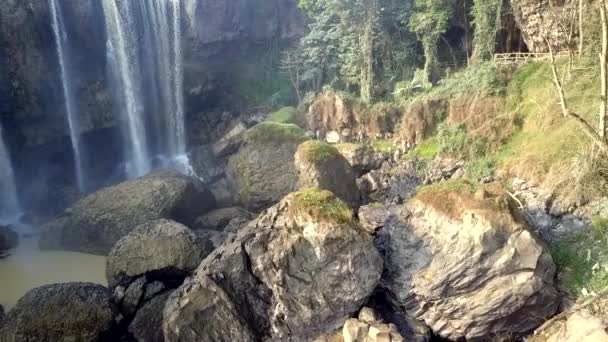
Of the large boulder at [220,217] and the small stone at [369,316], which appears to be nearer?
the small stone at [369,316]

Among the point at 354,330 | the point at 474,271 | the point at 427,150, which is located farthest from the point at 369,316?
the point at 427,150

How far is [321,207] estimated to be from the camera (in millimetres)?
9594

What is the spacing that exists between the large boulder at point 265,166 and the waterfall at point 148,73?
28.5 feet

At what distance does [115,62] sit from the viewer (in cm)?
2483

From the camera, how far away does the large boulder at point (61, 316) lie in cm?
997

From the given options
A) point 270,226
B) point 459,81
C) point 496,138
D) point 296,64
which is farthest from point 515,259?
point 296,64

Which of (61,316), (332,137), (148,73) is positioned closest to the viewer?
(61,316)

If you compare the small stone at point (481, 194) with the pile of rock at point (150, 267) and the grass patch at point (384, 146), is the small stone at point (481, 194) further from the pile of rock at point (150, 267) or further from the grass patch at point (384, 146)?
the grass patch at point (384, 146)

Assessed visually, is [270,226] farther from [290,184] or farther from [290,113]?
[290,113]

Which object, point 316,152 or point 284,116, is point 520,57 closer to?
point 316,152

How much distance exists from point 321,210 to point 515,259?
13.4ft

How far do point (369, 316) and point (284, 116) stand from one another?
54.5ft

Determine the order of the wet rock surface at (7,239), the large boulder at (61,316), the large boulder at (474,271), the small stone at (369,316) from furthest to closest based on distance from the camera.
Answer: the wet rock surface at (7,239) < the large boulder at (61,316) < the large boulder at (474,271) < the small stone at (369,316)

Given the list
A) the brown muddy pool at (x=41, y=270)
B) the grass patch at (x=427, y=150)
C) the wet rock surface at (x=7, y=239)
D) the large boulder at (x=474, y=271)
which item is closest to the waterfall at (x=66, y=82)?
the wet rock surface at (x=7, y=239)
